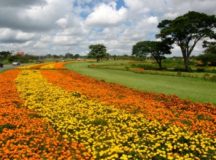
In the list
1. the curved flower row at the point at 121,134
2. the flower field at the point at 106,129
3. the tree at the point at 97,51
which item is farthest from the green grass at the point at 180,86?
the tree at the point at 97,51

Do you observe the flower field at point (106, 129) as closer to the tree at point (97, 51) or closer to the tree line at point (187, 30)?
the tree line at point (187, 30)

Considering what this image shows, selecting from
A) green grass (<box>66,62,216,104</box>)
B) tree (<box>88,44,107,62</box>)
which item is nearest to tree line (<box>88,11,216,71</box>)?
green grass (<box>66,62,216,104</box>)

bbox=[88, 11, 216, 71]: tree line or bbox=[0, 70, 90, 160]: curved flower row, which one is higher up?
bbox=[88, 11, 216, 71]: tree line

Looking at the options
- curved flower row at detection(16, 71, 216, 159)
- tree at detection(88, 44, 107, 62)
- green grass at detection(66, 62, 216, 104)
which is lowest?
green grass at detection(66, 62, 216, 104)

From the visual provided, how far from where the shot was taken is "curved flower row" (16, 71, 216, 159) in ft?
30.5

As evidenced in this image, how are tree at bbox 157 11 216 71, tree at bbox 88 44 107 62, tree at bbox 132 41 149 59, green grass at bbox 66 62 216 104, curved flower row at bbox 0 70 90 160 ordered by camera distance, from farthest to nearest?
tree at bbox 88 44 107 62
tree at bbox 132 41 149 59
tree at bbox 157 11 216 71
green grass at bbox 66 62 216 104
curved flower row at bbox 0 70 90 160

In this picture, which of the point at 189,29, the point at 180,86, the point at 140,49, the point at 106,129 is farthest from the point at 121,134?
the point at 140,49

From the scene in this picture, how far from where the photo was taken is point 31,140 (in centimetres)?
1048

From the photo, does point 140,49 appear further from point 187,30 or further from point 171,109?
point 171,109

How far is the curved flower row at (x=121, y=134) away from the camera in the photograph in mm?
9281

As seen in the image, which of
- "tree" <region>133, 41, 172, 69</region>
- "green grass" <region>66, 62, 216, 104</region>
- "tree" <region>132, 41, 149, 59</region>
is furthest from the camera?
"tree" <region>132, 41, 149, 59</region>

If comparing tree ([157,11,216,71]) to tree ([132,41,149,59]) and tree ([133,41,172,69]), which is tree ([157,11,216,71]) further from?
tree ([132,41,149,59])

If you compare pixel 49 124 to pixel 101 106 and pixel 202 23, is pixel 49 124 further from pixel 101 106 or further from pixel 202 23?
pixel 202 23

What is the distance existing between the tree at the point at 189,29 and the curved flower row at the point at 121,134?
46465 mm
